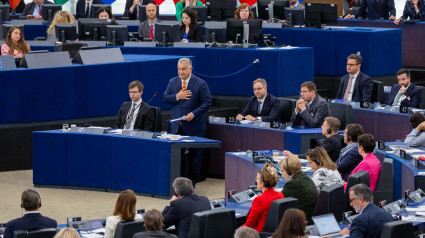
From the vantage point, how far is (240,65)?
52.7 feet

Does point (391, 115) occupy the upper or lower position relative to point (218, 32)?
lower

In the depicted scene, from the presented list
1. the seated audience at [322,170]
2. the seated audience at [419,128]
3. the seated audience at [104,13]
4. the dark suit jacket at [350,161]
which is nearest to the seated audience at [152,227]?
the seated audience at [322,170]

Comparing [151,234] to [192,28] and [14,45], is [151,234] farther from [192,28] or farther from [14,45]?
[192,28]

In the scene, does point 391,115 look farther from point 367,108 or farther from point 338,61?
point 338,61

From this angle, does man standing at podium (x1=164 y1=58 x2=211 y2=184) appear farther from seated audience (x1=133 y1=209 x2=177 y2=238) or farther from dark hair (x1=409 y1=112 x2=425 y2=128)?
seated audience (x1=133 y1=209 x2=177 y2=238)

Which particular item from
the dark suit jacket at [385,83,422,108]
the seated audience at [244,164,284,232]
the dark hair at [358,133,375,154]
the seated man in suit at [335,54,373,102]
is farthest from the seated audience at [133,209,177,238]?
the seated man in suit at [335,54,373,102]

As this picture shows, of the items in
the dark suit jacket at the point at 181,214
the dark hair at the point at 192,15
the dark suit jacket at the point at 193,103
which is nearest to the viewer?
the dark suit jacket at the point at 181,214

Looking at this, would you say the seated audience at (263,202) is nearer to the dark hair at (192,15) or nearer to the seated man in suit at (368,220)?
the seated man in suit at (368,220)

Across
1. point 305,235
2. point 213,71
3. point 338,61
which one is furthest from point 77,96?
point 305,235

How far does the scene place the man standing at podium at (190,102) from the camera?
1305 cm

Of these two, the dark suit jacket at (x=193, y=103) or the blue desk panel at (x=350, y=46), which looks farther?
the blue desk panel at (x=350, y=46)

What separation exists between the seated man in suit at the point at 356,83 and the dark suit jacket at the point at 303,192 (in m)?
5.37

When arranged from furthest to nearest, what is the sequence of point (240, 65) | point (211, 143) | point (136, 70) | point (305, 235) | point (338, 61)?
point (338, 61), point (240, 65), point (136, 70), point (211, 143), point (305, 235)

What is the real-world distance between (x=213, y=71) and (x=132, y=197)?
8.04 m
